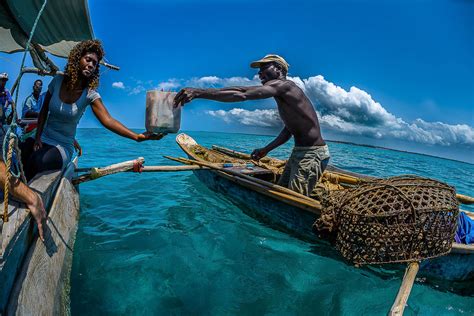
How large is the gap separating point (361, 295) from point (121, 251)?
3.20 m

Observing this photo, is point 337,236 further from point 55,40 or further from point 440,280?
point 55,40

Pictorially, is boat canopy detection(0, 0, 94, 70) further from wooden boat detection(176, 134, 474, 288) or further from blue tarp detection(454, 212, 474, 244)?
blue tarp detection(454, 212, 474, 244)

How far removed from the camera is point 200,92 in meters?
3.07

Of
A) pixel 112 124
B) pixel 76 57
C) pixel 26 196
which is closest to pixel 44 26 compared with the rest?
pixel 76 57

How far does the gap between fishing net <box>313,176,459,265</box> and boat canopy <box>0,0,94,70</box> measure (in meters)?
6.52

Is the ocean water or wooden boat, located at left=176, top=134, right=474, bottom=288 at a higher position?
wooden boat, located at left=176, top=134, right=474, bottom=288

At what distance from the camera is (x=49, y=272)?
2254 millimetres

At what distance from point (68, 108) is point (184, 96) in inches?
55.4

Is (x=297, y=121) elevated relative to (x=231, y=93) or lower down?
lower down

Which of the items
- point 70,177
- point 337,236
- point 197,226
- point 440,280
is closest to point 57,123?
point 70,177

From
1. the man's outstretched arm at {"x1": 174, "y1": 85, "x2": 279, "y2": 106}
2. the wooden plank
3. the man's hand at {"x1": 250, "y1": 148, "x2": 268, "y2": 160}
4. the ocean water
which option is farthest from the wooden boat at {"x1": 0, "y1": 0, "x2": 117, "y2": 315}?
the man's hand at {"x1": 250, "y1": 148, "x2": 268, "y2": 160}

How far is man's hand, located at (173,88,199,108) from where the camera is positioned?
107 inches

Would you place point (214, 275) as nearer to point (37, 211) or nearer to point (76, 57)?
point (37, 211)

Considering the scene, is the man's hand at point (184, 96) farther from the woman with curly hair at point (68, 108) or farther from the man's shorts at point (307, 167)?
the man's shorts at point (307, 167)
